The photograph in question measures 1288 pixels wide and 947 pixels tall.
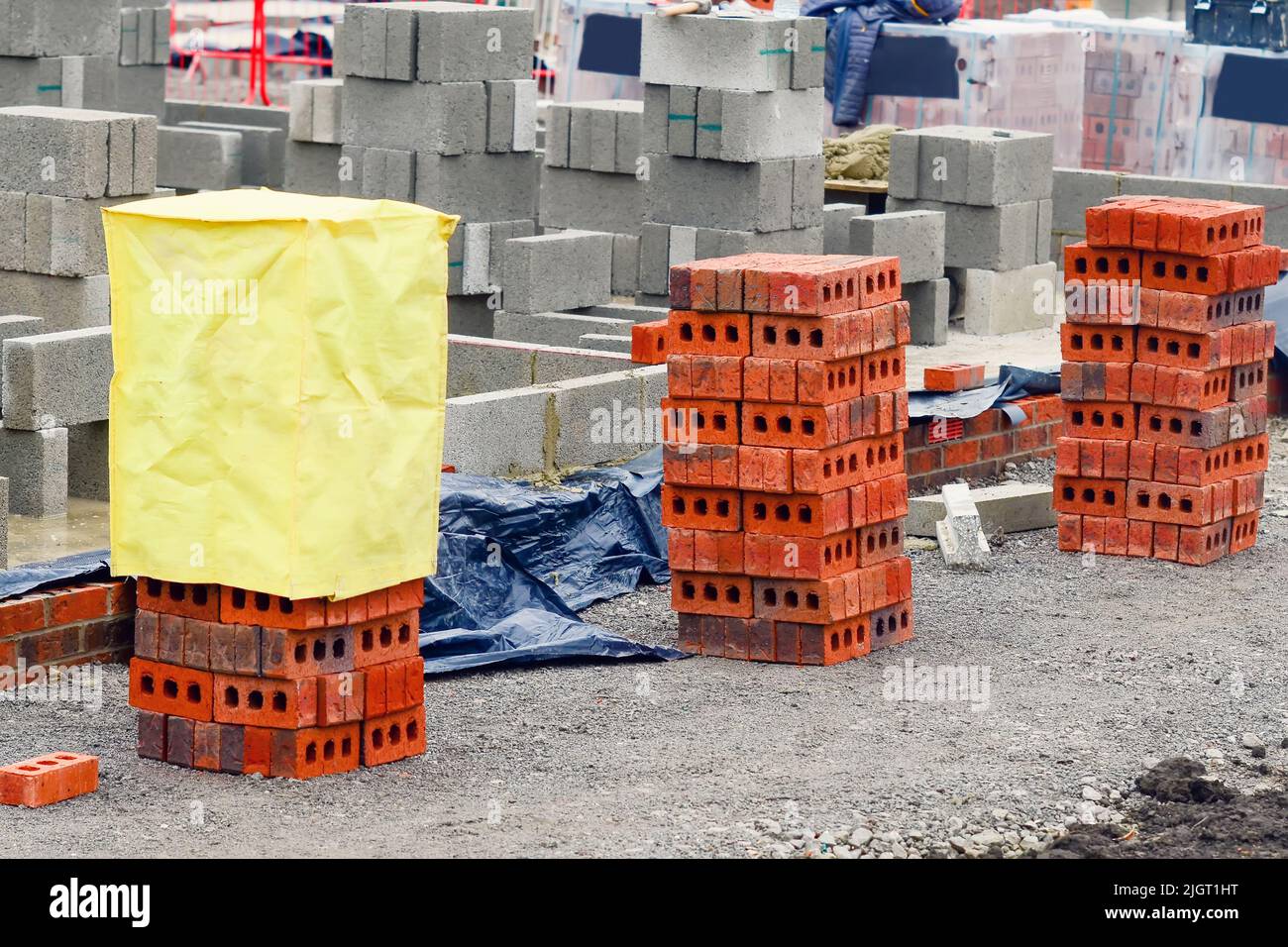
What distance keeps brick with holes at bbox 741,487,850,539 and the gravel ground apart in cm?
62

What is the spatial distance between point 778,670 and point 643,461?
253 cm

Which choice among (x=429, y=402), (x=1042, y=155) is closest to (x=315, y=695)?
(x=429, y=402)

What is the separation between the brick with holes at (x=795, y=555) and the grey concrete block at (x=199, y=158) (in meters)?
10.1

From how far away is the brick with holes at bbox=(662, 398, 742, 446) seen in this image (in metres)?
9.90

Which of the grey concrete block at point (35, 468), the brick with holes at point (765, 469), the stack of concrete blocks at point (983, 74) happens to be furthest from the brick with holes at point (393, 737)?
the stack of concrete blocks at point (983, 74)

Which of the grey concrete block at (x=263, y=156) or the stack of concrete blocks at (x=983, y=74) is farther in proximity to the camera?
the stack of concrete blocks at (x=983, y=74)

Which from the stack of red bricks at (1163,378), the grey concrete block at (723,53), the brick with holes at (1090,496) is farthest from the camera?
the grey concrete block at (723,53)

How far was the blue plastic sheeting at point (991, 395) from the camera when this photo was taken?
13414 millimetres

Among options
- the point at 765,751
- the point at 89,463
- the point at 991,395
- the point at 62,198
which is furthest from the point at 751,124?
the point at 765,751

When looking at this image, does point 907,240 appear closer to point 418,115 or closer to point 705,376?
point 418,115

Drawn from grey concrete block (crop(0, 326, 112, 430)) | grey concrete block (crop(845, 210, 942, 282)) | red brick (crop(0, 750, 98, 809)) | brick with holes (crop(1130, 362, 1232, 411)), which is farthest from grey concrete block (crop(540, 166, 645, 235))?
red brick (crop(0, 750, 98, 809))

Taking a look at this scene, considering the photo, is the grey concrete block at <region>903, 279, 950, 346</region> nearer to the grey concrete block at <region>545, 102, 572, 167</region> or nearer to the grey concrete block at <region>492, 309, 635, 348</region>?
the grey concrete block at <region>492, 309, 635, 348</region>

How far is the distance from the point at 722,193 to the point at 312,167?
3.72 meters

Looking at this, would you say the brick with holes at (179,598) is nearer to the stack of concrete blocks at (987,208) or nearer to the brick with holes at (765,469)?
the brick with holes at (765,469)
